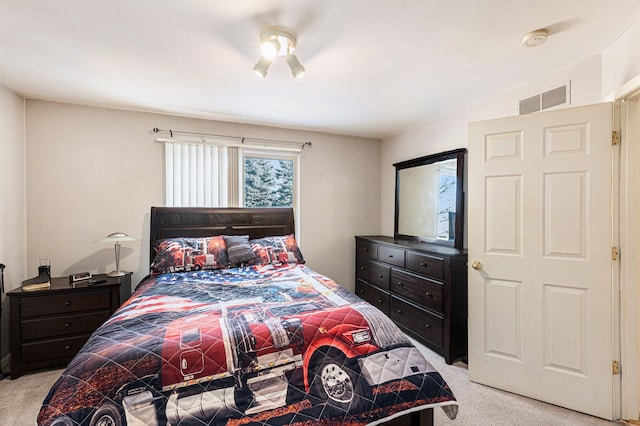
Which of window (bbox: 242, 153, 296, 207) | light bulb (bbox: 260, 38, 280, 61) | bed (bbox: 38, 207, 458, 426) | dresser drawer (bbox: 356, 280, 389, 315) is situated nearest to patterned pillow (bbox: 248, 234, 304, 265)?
window (bbox: 242, 153, 296, 207)

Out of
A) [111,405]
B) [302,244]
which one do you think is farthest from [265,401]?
[302,244]

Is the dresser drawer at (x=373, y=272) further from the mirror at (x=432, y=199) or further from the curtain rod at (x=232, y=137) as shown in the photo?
the curtain rod at (x=232, y=137)

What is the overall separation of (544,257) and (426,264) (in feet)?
3.23

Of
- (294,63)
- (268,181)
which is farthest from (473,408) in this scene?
(268,181)

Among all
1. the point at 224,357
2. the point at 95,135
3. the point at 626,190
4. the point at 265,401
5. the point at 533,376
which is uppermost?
the point at 95,135

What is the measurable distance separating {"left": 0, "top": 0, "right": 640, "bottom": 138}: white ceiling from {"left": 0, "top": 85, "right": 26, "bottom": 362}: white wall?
0.21 m

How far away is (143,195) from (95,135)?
2.49 feet

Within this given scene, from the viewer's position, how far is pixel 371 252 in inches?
150

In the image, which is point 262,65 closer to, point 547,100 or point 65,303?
point 547,100

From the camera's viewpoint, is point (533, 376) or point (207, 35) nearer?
point (207, 35)

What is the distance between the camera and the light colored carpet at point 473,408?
6.19 ft

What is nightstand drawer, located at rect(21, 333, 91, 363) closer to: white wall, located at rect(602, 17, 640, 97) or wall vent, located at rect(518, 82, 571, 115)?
wall vent, located at rect(518, 82, 571, 115)

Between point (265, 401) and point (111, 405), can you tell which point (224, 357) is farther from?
point (111, 405)

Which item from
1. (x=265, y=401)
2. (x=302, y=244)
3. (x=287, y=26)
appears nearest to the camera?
(x=265, y=401)
